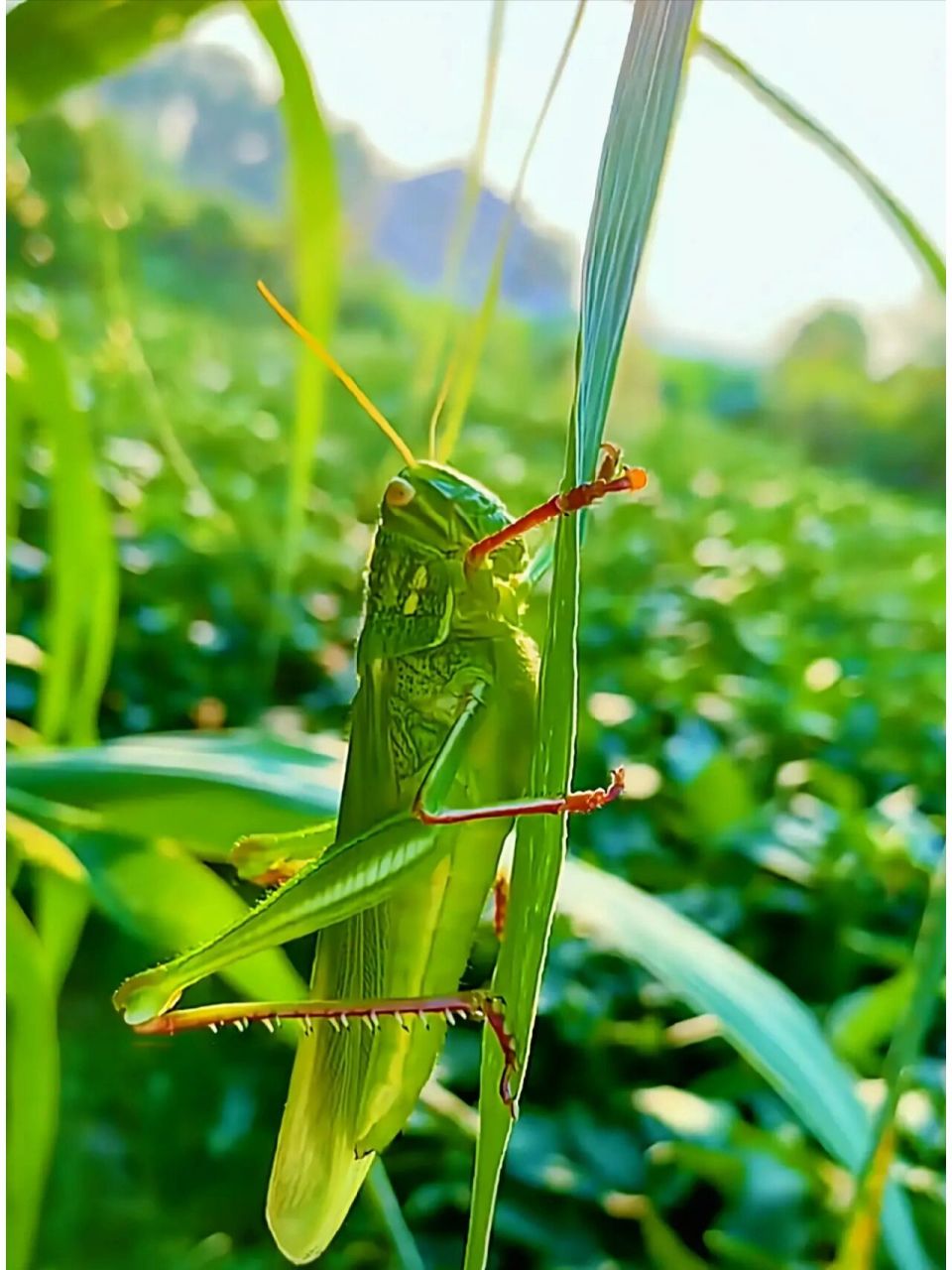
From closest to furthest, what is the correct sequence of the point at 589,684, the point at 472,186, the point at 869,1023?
the point at 472,186 < the point at 869,1023 < the point at 589,684

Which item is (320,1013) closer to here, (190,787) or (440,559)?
(440,559)

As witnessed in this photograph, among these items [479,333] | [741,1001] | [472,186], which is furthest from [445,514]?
[741,1001]

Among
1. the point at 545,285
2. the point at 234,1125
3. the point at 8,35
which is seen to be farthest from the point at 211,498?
the point at 8,35

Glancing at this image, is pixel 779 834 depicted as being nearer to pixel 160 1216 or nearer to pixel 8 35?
pixel 160 1216

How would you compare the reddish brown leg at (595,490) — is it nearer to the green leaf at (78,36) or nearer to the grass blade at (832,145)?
the grass blade at (832,145)

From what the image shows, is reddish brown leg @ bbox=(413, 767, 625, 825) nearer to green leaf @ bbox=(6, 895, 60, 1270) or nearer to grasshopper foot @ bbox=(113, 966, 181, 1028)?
grasshopper foot @ bbox=(113, 966, 181, 1028)
